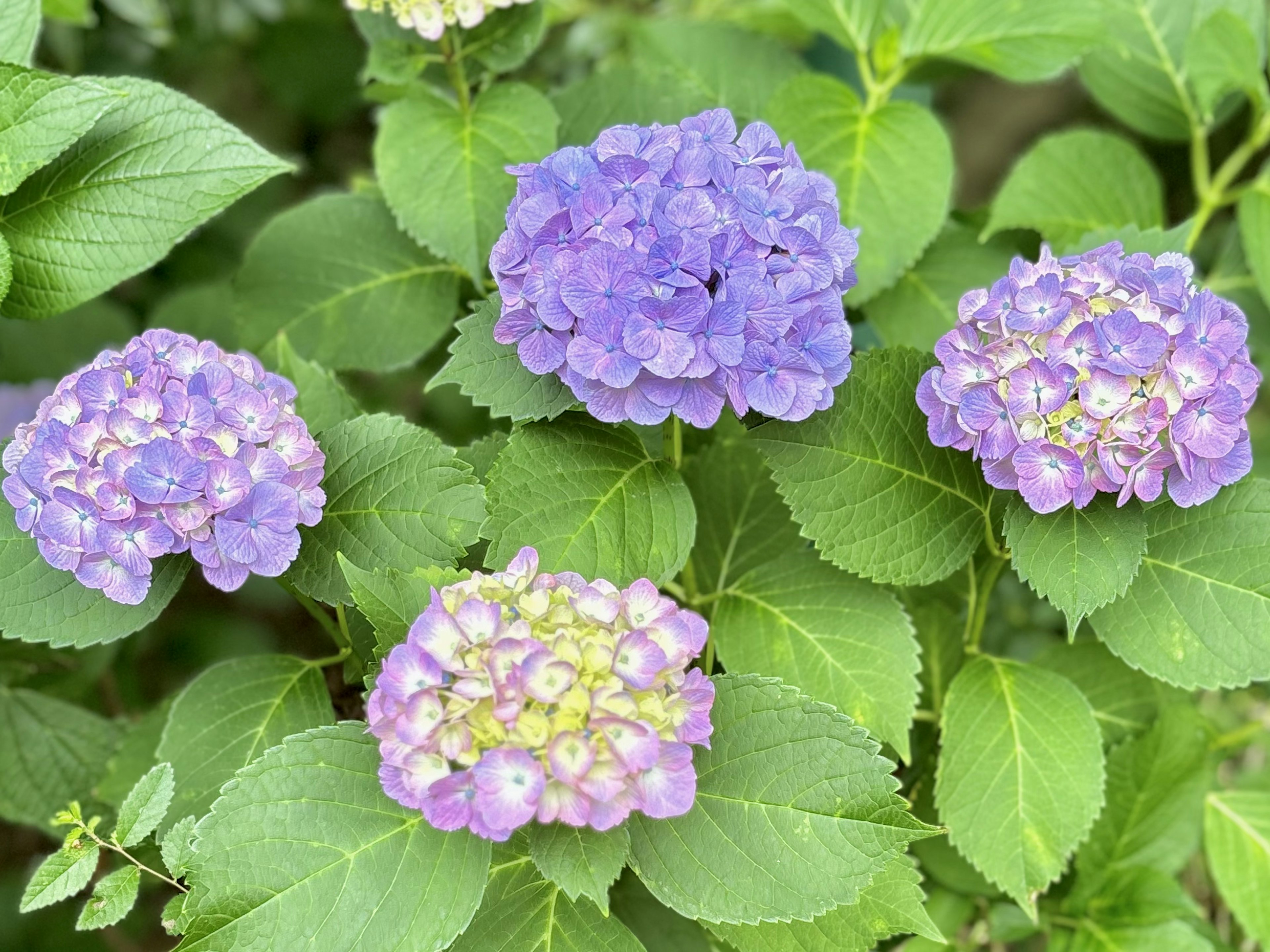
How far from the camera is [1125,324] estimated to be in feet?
3.66

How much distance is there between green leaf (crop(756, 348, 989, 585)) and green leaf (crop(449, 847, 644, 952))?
1.45 feet

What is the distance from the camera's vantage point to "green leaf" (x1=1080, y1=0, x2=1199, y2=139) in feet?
6.14

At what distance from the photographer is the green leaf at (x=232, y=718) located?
1.25m

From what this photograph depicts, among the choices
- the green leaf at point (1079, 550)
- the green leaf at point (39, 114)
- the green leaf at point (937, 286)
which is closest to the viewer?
the green leaf at point (1079, 550)

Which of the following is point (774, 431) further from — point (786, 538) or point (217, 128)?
point (217, 128)

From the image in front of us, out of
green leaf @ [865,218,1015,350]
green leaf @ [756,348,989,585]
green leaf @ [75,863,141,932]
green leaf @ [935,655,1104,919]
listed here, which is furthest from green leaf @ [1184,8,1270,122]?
green leaf @ [75,863,141,932]

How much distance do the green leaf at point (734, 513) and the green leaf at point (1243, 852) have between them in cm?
74

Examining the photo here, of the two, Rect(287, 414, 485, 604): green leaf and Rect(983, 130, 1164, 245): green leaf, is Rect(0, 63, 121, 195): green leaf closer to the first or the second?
Rect(287, 414, 485, 604): green leaf

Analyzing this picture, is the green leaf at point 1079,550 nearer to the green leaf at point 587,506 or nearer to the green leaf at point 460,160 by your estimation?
the green leaf at point 587,506

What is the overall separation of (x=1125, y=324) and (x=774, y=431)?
0.36m

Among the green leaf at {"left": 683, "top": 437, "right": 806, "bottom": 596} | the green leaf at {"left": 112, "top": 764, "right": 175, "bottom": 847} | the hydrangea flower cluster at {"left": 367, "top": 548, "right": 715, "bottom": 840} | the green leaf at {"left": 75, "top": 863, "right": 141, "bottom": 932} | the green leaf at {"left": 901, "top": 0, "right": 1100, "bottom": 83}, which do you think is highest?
the green leaf at {"left": 901, "top": 0, "right": 1100, "bottom": 83}

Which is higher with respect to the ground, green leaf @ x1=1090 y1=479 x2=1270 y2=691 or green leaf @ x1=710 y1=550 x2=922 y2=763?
green leaf @ x1=1090 y1=479 x2=1270 y2=691

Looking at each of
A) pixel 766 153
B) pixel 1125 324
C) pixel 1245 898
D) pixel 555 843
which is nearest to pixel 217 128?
pixel 766 153

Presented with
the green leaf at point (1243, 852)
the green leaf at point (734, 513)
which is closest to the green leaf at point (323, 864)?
the green leaf at point (734, 513)
